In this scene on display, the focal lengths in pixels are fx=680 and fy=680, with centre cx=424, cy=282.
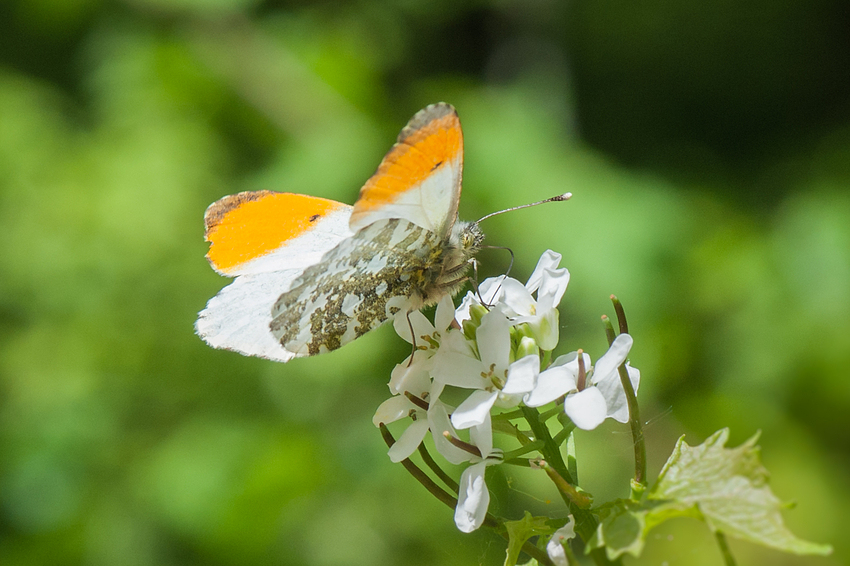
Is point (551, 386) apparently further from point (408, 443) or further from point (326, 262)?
point (326, 262)

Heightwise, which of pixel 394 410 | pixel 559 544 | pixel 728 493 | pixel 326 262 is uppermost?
pixel 326 262

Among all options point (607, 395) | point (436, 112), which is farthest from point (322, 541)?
point (436, 112)

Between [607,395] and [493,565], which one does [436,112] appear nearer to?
[607,395]

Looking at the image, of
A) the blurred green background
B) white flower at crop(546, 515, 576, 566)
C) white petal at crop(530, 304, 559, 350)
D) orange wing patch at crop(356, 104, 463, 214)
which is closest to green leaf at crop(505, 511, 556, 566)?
white flower at crop(546, 515, 576, 566)

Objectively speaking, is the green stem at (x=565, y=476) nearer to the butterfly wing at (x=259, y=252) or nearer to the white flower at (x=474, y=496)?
the white flower at (x=474, y=496)

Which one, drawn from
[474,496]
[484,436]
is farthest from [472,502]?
[484,436]

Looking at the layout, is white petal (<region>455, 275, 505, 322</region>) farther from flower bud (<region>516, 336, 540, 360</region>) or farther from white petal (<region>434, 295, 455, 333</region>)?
flower bud (<region>516, 336, 540, 360</region>)
